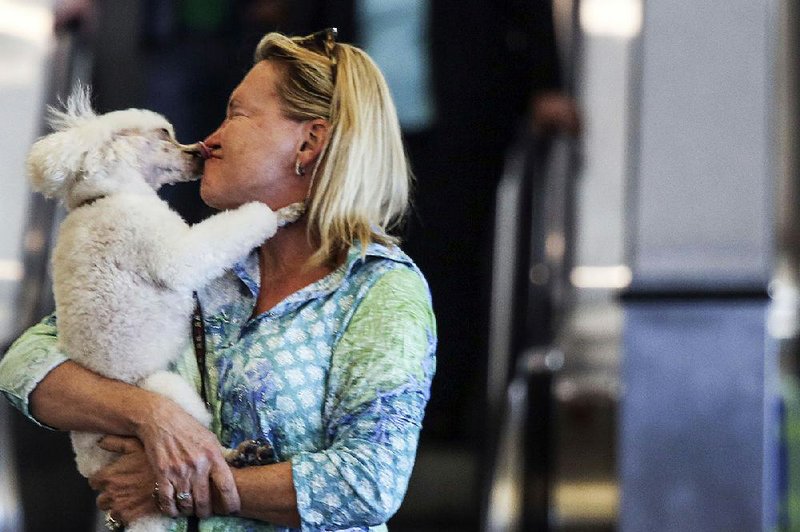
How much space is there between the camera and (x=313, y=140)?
90cm

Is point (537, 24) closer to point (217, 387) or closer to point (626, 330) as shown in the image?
point (626, 330)

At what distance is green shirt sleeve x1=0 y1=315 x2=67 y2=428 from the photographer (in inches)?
33.4

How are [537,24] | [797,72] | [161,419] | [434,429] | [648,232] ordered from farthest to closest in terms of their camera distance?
[797,72] → [648,232] → [537,24] → [434,429] → [161,419]

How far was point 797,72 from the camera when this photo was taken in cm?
544

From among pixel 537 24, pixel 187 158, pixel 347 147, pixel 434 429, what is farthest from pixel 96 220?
pixel 537 24

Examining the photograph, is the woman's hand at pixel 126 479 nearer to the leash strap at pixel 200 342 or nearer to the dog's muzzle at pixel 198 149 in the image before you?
the leash strap at pixel 200 342

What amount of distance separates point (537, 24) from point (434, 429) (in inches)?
39.7

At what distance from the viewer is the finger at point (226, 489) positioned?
84cm

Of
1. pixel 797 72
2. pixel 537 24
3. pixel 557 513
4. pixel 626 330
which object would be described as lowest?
pixel 557 513

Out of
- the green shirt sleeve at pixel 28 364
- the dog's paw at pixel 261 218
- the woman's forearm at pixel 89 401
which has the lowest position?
the woman's forearm at pixel 89 401

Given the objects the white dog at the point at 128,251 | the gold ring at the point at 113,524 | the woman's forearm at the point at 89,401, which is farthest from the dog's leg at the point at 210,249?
the gold ring at the point at 113,524

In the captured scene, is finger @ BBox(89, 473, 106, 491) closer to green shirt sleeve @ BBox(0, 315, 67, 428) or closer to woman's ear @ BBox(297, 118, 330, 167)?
green shirt sleeve @ BBox(0, 315, 67, 428)

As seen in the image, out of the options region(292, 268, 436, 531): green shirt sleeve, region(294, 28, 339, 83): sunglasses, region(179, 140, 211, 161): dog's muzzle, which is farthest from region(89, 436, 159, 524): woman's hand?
region(294, 28, 339, 83): sunglasses

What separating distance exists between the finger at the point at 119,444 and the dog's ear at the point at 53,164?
216mm
